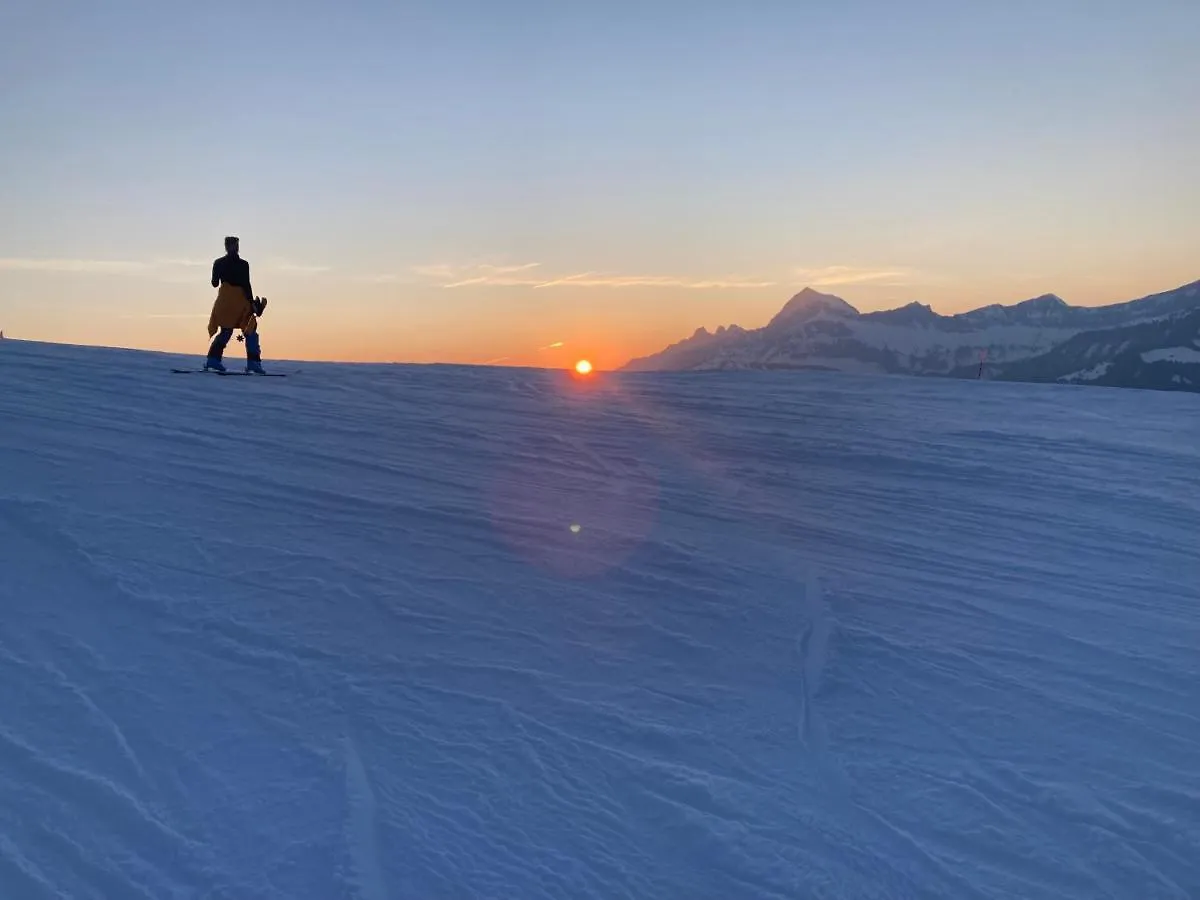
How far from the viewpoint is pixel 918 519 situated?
7.11 meters

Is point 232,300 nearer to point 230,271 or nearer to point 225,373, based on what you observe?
point 230,271

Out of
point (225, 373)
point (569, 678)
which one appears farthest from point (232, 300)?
point (569, 678)

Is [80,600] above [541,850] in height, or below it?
above

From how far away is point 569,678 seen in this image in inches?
159

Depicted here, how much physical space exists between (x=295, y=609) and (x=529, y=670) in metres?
1.25

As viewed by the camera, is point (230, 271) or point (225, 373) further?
point (225, 373)

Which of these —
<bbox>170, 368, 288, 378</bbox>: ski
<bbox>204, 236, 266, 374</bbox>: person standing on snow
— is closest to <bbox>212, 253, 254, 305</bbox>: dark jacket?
<bbox>204, 236, 266, 374</bbox>: person standing on snow

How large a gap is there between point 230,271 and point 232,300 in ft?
1.25

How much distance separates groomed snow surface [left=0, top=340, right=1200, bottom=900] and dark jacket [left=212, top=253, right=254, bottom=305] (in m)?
3.94

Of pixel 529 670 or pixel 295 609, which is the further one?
pixel 295 609

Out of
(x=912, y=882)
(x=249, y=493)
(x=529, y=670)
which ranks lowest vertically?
(x=912, y=882)

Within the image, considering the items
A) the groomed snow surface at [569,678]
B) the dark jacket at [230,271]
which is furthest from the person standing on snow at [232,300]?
the groomed snow surface at [569,678]

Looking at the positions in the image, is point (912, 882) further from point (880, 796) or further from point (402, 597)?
point (402, 597)

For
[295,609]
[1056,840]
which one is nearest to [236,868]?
[295,609]
